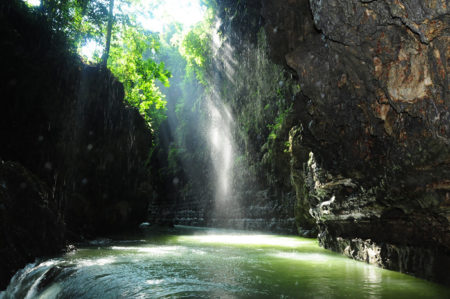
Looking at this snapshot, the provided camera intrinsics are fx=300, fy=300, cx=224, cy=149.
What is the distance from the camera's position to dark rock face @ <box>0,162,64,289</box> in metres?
4.73

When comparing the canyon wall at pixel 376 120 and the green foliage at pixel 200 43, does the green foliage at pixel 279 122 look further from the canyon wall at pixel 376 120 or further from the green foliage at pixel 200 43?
the green foliage at pixel 200 43

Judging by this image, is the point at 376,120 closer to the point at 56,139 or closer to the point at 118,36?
the point at 56,139

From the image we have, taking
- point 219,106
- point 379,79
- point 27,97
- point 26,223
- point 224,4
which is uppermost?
point 224,4

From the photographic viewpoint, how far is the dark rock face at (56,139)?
5.97 meters

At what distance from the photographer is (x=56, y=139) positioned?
9789 mm

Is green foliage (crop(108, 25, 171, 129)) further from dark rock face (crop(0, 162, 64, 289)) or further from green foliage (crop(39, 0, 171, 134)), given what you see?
dark rock face (crop(0, 162, 64, 289))

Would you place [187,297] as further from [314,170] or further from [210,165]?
[210,165]

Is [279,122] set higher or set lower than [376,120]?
higher

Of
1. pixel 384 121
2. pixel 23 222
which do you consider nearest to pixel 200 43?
pixel 23 222

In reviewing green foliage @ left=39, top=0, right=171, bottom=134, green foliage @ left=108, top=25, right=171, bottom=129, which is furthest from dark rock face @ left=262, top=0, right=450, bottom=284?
green foliage @ left=108, top=25, right=171, bottom=129

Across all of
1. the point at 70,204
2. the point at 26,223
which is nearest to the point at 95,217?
the point at 70,204

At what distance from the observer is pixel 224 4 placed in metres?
18.7

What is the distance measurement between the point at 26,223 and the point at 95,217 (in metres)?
6.67

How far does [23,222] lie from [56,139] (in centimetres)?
497
